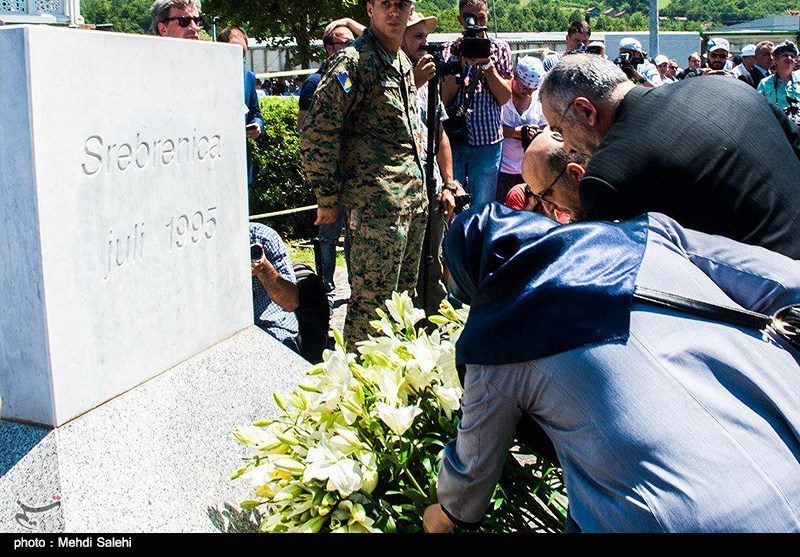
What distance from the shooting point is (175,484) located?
2508mm

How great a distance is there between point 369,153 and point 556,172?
183 centimetres

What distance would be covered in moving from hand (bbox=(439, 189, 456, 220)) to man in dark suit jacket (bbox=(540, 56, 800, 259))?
9.32 ft

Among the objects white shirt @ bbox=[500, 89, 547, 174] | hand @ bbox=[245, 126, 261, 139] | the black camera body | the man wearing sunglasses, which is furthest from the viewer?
white shirt @ bbox=[500, 89, 547, 174]

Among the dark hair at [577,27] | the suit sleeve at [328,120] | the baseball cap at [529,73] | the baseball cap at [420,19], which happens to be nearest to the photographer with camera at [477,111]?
the baseball cap at [420,19]

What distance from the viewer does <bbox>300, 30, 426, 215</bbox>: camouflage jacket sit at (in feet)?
13.4

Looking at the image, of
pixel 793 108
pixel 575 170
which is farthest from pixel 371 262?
pixel 793 108

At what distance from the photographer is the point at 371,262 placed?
13.9ft

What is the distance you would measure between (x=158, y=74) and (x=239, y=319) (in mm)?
992

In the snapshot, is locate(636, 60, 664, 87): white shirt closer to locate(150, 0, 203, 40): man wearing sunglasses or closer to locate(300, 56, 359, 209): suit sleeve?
locate(150, 0, 203, 40): man wearing sunglasses

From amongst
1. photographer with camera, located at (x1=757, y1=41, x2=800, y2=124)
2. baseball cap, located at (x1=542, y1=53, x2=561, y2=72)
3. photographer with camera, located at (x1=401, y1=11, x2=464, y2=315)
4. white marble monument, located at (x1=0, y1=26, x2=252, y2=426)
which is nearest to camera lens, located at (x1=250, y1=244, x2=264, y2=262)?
white marble monument, located at (x1=0, y1=26, x2=252, y2=426)

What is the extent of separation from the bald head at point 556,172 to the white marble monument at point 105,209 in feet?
3.47

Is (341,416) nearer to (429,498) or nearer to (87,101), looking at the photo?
(429,498)

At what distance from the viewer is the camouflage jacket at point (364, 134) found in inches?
160

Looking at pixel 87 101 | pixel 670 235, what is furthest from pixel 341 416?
pixel 87 101
